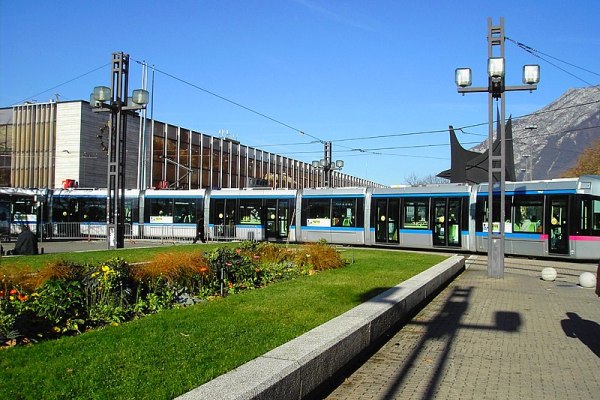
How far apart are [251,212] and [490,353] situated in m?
25.6

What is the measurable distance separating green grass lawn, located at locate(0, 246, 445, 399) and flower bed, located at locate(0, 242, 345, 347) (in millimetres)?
465

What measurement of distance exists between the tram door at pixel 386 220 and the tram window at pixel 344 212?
1429mm

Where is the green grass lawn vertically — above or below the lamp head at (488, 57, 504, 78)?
below

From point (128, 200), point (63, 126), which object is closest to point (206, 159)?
point (63, 126)

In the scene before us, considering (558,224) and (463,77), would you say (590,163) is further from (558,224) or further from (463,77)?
(463,77)

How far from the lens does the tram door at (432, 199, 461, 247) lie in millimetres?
26234

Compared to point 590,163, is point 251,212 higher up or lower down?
lower down

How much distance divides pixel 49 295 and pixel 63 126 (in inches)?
1724

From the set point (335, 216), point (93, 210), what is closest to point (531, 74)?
point (335, 216)

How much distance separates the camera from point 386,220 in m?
28.5

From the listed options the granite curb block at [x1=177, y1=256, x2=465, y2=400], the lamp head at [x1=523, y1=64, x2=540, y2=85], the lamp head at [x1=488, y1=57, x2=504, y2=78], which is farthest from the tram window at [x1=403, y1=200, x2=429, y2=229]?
the granite curb block at [x1=177, y1=256, x2=465, y2=400]

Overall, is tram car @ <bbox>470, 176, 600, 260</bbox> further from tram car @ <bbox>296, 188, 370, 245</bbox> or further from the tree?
the tree

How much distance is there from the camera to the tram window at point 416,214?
27.2m

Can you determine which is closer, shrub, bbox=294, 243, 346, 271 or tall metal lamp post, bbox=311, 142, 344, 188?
shrub, bbox=294, 243, 346, 271
